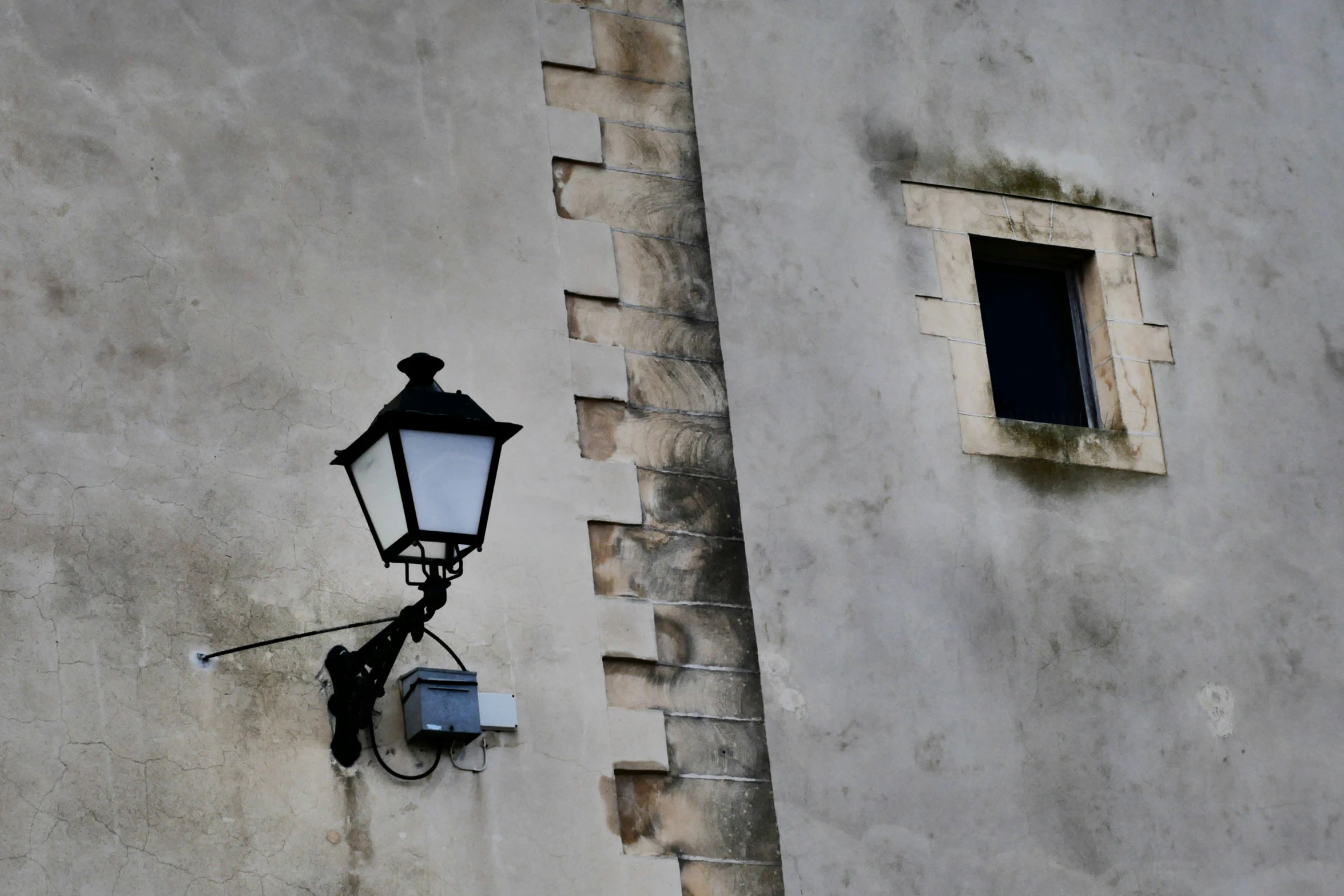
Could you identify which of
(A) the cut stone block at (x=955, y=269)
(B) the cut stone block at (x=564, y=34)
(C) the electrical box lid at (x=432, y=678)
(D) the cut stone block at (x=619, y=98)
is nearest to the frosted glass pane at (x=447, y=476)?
(C) the electrical box lid at (x=432, y=678)

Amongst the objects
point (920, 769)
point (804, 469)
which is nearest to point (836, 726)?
point (920, 769)

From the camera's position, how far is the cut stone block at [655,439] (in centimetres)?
483

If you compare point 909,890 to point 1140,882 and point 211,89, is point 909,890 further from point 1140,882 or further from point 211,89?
point 211,89

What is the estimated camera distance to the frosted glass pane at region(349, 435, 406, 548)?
3.78m

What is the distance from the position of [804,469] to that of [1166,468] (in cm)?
116

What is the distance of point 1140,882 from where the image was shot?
5.02 metres

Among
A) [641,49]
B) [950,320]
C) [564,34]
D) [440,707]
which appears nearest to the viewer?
[440,707]

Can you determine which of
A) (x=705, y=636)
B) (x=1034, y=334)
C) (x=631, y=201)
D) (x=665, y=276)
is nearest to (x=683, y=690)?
(x=705, y=636)

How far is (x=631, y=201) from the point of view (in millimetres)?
5172

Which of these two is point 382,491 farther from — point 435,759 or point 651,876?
point 651,876

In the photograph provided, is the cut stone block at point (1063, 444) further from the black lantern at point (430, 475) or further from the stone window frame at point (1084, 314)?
the black lantern at point (430, 475)

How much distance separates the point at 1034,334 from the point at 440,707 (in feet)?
7.87

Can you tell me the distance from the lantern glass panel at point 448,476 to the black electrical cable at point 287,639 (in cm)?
48

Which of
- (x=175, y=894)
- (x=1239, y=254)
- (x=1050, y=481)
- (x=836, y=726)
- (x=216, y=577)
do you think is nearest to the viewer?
(x=175, y=894)
